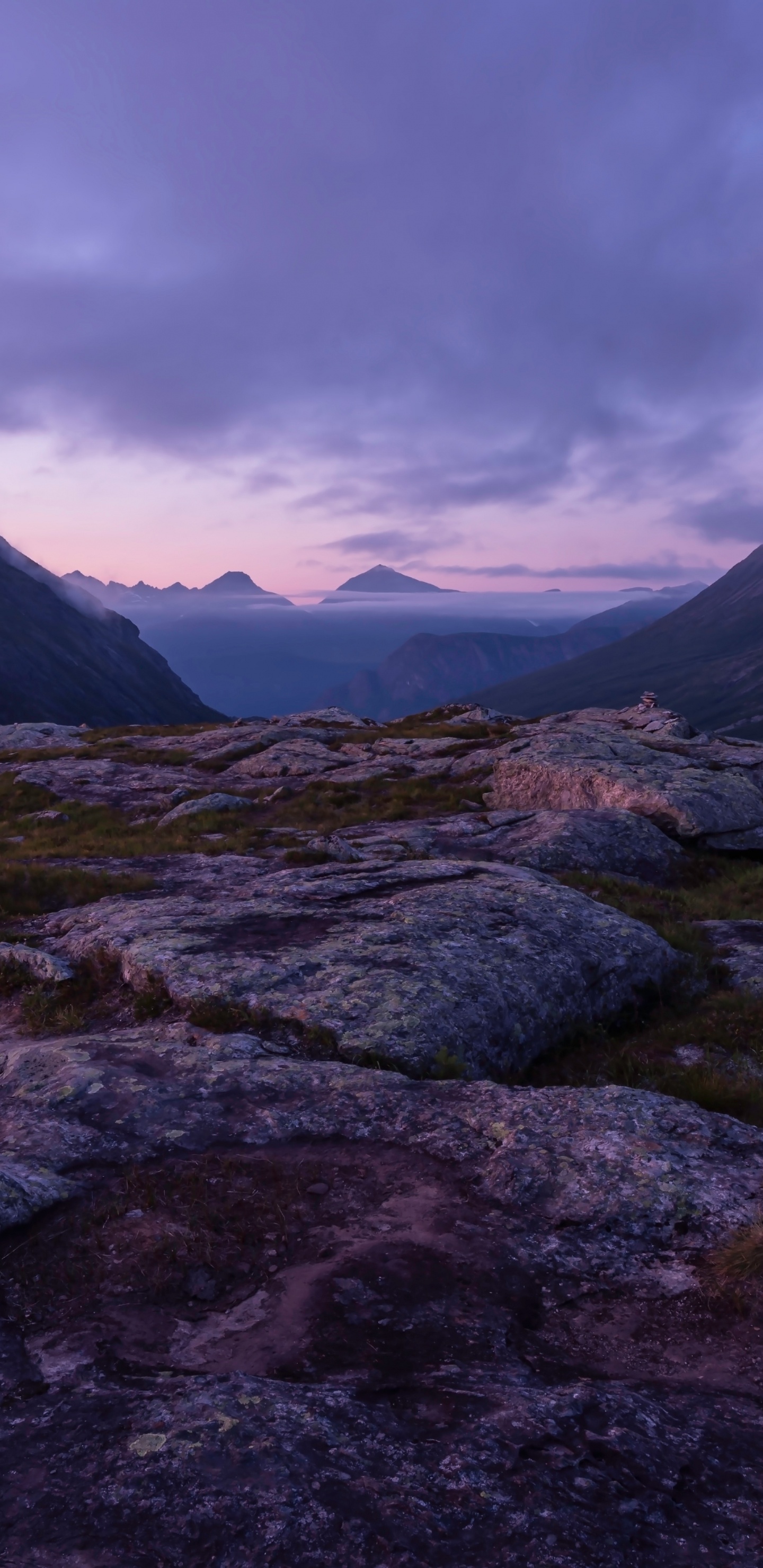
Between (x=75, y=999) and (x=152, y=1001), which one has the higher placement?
(x=152, y=1001)

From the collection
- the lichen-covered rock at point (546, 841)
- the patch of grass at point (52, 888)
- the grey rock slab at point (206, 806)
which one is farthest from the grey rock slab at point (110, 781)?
the patch of grass at point (52, 888)

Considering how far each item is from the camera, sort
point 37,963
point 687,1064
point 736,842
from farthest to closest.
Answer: point 736,842 < point 37,963 < point 687,1064

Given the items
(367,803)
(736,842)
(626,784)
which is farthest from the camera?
(367,803)

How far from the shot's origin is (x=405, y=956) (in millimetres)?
11711

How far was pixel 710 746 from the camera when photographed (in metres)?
35.6

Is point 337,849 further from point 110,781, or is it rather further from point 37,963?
point 110,781

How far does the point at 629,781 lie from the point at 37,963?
69.7 ft

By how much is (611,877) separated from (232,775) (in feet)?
77.2

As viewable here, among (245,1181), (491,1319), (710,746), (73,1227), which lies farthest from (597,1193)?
(710,746)

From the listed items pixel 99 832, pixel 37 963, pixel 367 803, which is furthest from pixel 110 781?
pixel 37 963

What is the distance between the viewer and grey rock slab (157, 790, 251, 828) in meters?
29.0

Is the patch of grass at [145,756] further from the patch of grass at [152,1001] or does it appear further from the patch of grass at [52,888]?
the patch of grass at [152,1001]

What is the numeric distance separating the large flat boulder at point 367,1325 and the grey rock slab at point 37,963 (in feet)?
10.3

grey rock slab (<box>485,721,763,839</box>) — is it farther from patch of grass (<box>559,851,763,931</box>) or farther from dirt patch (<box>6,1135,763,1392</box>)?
dirt patch (<box>6,1135,763,1392</box>)
